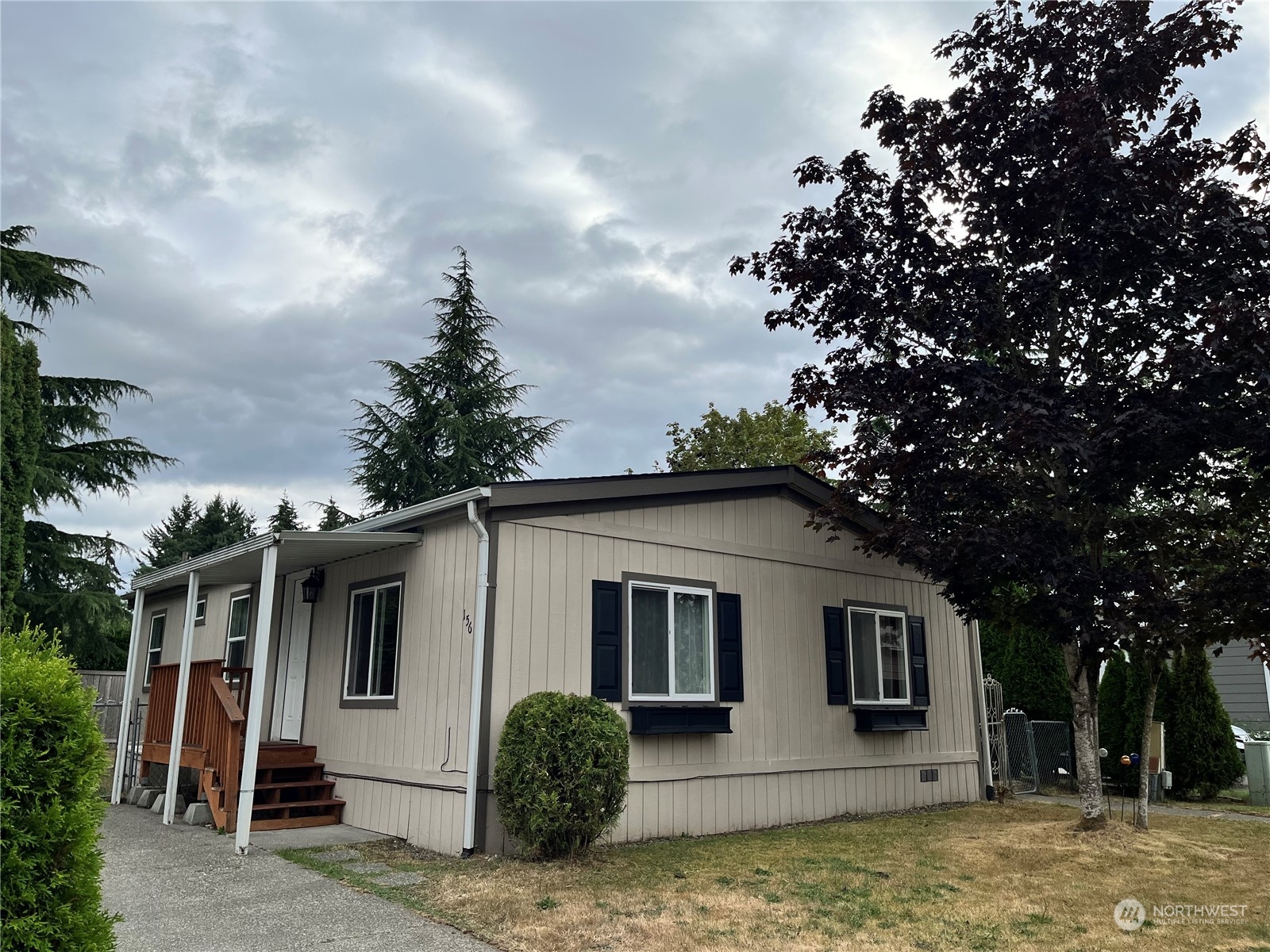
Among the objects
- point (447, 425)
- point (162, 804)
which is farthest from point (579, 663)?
point (447, 425)

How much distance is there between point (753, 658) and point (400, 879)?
4.21 m

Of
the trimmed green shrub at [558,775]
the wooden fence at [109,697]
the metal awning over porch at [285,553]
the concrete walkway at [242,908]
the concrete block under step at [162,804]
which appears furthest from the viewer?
the wooden fence at [109,697]

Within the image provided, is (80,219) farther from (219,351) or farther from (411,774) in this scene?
(411,774)

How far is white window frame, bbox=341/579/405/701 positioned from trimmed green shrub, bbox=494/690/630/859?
1848mm

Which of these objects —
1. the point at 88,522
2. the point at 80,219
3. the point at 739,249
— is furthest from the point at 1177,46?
the point at 88,522

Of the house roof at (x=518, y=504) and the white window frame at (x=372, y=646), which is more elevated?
the house roof at (x=518, y=504)

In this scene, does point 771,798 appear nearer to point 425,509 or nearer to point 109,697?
point 425,509

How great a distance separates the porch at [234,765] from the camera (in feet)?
27.4

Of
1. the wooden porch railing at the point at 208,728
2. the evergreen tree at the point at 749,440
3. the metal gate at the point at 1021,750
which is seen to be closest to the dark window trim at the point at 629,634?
the wooden porch railing at the point at 208,728

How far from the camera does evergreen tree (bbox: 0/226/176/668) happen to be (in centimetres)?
1692

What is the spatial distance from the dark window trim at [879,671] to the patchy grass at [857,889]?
→ 5.33 feet

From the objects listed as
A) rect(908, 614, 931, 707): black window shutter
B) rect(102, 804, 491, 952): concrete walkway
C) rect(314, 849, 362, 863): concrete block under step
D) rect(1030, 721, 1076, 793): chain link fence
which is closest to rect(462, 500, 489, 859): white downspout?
rect(314, 849, 362, 863): concrete block under step

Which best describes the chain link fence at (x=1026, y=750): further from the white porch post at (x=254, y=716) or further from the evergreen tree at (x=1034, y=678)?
the white porch post at (x=254, y=716)

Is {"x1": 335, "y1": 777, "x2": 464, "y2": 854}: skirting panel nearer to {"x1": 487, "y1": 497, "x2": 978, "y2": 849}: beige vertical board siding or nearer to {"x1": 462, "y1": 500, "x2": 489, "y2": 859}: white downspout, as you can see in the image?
{"x1": 462, "y1": 500, "x2": 489, "y2": 859}: white downspout
